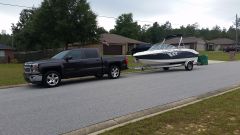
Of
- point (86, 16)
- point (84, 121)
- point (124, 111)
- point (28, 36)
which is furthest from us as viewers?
point (28, 36)

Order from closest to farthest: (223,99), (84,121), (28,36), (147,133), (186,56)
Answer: (147,133), (84,121), (223,99), (186,56), (28,36)

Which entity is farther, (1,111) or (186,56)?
(186,56)

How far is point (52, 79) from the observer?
1535cm

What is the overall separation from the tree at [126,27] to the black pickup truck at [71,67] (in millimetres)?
70315

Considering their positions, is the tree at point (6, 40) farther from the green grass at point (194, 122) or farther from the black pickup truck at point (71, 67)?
the green grass at point (194, 122)

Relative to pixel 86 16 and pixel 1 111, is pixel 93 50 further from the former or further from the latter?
pixel 86 16

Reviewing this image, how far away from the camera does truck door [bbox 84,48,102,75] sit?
1718 centimetres

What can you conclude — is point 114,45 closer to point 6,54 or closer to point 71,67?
point 6,54

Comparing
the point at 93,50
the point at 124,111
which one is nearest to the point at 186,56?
the point at 93,50

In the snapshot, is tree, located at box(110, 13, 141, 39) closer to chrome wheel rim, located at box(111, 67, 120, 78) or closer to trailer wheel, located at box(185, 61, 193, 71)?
trailer wheel, located at box(185, 61, 193, 71)

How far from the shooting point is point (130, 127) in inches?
269

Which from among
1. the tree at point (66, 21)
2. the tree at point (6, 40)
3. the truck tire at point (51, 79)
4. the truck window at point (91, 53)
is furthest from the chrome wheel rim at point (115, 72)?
the tree at point (6, 40)

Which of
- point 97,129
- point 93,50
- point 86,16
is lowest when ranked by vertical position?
point 97,129

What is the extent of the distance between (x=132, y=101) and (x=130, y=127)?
3.62 metres
